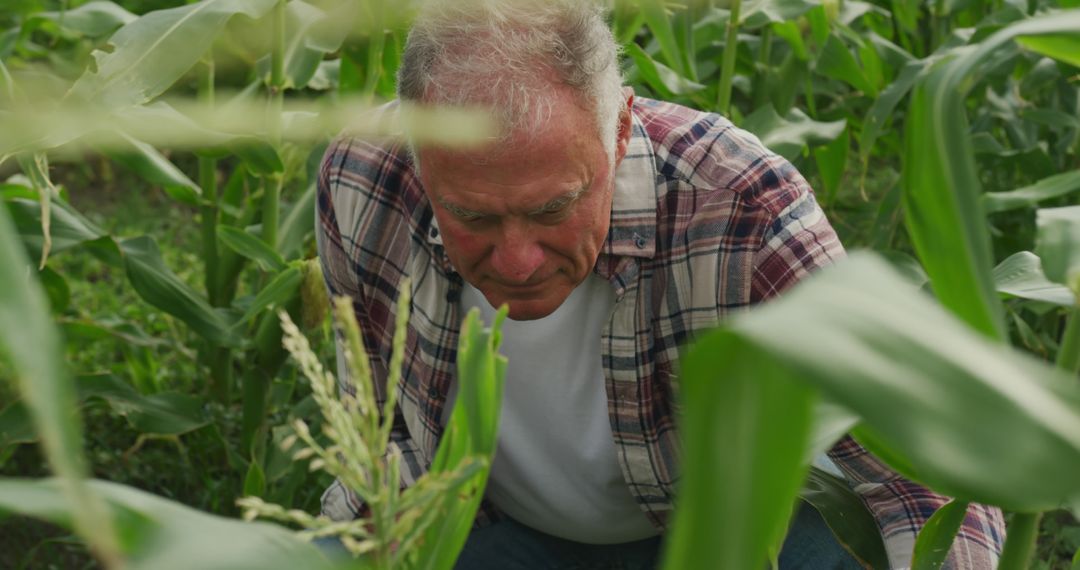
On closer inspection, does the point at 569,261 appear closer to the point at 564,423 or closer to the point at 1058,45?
the point at 564,423

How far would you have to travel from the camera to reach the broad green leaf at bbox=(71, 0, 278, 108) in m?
1.09

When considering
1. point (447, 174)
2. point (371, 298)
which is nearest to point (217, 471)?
point (371, 298)

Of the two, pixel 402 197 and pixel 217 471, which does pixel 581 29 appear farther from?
pixel 217 471

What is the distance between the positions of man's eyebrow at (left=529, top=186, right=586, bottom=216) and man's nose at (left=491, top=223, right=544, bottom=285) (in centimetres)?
3

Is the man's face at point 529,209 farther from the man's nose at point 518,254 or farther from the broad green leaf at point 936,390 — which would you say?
the broad green leaf at point 936,390

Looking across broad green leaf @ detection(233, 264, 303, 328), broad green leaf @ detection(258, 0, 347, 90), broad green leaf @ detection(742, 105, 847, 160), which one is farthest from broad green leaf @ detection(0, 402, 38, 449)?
broad green leaf @ detection(742, 105, 847, 160)

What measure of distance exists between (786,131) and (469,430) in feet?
4.29

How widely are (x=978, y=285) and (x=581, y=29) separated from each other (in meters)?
0.62

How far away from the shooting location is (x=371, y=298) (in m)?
1.43

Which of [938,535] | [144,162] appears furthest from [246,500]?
[144,162]

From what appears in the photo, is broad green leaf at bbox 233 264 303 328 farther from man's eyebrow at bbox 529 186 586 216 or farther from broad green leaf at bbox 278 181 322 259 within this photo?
man's eyebrow at bbox 529 186 586 216

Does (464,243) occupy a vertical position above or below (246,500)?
below

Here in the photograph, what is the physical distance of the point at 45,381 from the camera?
338 millimetres

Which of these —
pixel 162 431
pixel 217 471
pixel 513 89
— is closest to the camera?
pixel 513 89
